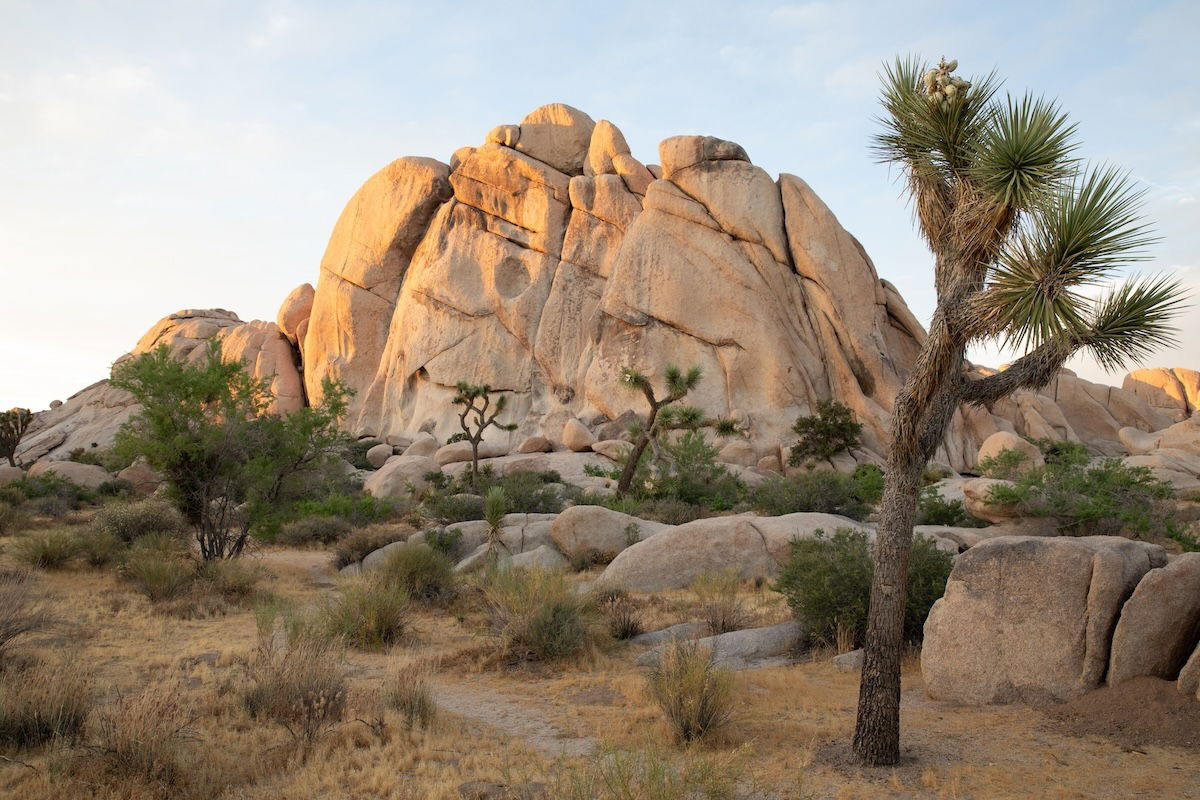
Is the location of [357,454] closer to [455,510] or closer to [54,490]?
[54,490]

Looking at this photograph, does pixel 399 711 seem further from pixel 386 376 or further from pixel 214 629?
pixel 386 376

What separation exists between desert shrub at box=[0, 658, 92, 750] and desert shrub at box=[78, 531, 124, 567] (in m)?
9.36

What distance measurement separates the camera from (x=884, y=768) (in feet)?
18.9

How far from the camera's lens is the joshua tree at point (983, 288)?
534cm

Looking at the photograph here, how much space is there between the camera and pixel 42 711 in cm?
603

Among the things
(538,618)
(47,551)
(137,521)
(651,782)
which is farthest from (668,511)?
(651,782)

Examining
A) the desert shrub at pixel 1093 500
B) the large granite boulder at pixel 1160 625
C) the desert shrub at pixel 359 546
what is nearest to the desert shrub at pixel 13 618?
the desert shrub at pixel 359 546

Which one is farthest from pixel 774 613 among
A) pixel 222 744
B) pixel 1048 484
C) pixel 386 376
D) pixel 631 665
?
pixel 386 376

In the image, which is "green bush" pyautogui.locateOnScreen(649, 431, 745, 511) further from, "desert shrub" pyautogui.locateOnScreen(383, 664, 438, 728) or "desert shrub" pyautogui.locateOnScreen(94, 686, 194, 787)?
"desert shrub" pyautogui.locateOnScreen(94, 686, 194, 787)

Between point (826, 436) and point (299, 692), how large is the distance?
29.4m

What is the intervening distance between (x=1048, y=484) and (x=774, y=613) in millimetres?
8164

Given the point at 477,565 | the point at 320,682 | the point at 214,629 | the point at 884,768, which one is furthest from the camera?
the point at 477,565

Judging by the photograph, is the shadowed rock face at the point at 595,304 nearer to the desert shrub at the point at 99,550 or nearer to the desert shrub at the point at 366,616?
the desert shrub at the point at 99,550

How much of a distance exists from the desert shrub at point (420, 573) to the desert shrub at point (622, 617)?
276cm
